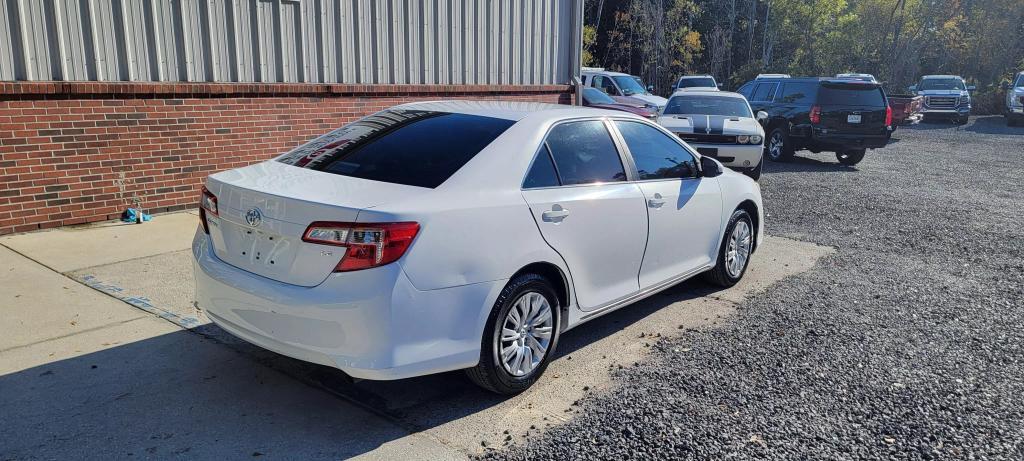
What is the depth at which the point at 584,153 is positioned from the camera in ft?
15.7

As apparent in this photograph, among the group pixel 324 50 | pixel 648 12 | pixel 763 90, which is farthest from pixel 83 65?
pixel 648 12

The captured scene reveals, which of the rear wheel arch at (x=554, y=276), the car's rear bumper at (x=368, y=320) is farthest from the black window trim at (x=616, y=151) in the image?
the car's rear bumper at (x=368, y=320)

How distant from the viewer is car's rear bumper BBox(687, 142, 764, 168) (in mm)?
12312

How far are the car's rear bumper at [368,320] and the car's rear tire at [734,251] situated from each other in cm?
297

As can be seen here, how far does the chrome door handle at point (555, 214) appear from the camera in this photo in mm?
4203

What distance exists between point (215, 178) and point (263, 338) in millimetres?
976

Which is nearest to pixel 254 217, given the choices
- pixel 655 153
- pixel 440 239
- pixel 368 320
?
pixel 368 320

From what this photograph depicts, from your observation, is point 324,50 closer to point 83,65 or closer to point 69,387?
point 83,65

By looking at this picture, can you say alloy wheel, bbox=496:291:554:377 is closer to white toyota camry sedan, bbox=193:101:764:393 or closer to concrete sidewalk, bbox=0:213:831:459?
white toyota camry sedan, bbox=193:101:764:393

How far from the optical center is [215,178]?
4102 millimetres

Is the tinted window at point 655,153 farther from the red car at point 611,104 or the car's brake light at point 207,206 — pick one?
the red car at point 611,104

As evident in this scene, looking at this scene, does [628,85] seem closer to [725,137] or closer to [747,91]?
[747,91]

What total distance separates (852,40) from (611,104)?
109 ft

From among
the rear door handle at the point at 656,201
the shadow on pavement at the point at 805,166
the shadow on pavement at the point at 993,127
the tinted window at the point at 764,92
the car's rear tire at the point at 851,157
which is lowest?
the shadow on pavement at the point at 993,127
